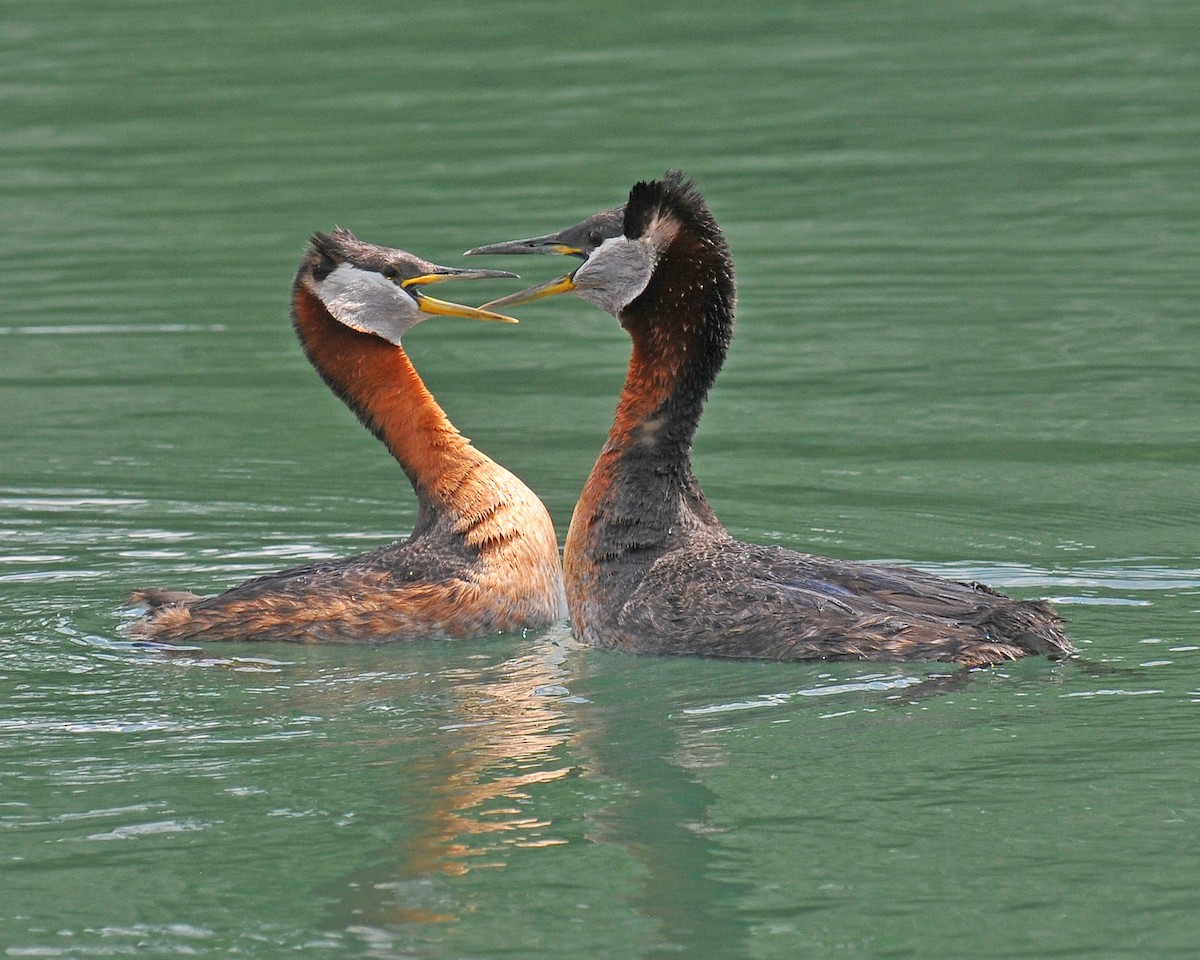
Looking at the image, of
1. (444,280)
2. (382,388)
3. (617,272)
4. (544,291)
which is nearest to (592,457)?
(382,388)

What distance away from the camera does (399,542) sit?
10.1 m

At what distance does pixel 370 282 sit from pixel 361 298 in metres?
0.09

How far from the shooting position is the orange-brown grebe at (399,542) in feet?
30.4

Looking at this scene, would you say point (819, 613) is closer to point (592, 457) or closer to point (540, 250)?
point (540, 250)

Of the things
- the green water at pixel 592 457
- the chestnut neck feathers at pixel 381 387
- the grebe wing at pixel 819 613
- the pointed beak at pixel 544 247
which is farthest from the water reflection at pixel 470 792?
the pointed beak at pixel 544 247

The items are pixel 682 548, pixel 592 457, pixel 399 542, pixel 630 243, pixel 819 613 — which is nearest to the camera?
pixel 819 613

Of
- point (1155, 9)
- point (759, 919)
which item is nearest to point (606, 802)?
point (759, 919)

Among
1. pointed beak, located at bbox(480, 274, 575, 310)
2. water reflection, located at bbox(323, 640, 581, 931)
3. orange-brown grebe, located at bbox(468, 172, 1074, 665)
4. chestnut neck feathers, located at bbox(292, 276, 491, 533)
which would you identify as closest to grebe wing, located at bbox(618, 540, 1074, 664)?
orange-brown grebe, located at bbox(468, 172, 1074, 665)

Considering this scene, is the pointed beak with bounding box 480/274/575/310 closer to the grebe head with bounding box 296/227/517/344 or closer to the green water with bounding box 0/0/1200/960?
the grebe head with bounding box 296/227/517/344

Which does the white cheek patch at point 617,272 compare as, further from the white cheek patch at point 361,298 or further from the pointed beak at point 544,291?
the white cheek patch at point 361,298

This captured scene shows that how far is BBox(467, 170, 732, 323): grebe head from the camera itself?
941 centimetres

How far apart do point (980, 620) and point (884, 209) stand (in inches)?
381

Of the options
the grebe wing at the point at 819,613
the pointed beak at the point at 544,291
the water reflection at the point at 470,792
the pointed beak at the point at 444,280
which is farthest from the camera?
the pointed beak at the point at 444,280

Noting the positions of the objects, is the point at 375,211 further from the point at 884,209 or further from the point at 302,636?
the point at 302,636
